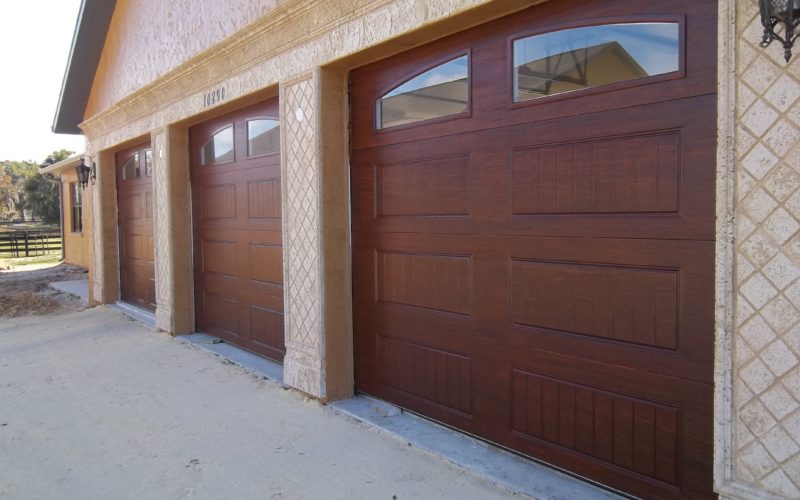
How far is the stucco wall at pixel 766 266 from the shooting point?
7.29 feet

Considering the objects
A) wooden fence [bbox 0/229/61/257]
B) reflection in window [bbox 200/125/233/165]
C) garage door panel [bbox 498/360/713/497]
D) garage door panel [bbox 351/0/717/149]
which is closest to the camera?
garage door panel [bbox 351/0/717/149]

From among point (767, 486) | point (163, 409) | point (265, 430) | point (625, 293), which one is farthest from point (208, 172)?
point (767, 486)

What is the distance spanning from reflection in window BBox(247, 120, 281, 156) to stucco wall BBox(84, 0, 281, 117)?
0.96m

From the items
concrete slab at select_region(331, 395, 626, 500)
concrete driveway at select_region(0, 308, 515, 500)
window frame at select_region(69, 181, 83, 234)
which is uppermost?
window frame at select_region(69, 181, 83, 234)

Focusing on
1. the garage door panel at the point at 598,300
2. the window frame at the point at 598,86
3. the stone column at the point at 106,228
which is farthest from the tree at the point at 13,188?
the garage door panel at the point at 598,300

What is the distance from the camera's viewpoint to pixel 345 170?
15.4 feet

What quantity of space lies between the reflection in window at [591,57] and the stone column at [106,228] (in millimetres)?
Answer: 8824

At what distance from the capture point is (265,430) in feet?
13.8

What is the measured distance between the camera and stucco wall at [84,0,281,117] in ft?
19.9

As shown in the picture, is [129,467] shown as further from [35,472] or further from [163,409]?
[163,409]

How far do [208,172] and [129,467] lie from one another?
419 cm

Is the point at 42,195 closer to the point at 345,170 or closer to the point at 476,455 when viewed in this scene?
the point at 345,170

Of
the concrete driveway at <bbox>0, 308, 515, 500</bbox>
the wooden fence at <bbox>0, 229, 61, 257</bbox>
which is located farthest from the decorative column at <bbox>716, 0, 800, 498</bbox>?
the wooden fence at <bbox>0, 229, 61, 257</bbox>

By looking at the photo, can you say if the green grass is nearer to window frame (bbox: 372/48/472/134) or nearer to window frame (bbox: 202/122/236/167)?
window frame (bbox: 202/122/236/167)
